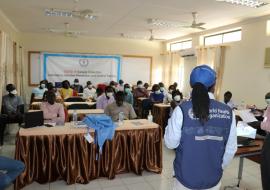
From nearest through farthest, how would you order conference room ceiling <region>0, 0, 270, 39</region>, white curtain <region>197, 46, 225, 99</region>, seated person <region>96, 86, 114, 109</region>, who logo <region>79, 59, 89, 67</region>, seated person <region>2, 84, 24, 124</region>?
1. conference room ceiling <region>0, 0, 270, 39</region>
2. seated person <region>96, 86, 114, 109</region>
3. seated person <region>2, 84, 24, 124</region>
4. white curtain <region>197, 46, 225, 99</region>
5. who logo <region>79, 59, 89, 67</region>

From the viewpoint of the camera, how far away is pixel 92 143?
10.7 feet

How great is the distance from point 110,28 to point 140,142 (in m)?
5.52

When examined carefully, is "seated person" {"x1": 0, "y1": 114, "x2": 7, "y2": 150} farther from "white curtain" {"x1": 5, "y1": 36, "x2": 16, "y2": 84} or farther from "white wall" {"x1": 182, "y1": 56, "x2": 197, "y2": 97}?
"white wall" {"x1": 182, "y1": 56, "x2": 197, "y2": 97}

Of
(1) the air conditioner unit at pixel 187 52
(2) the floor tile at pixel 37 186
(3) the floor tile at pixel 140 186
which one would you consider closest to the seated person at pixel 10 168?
Result: (2) the floor tile at pixel 37 186

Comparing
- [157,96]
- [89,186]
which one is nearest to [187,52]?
[157,96]

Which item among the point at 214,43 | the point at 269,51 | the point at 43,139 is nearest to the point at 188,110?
the point at 43,139

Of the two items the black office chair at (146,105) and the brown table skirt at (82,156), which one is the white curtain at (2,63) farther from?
the black office chair at (146,105)

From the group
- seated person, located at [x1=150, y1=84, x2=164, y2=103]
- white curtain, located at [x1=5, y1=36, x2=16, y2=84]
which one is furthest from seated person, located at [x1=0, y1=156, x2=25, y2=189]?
seated person, located at [x1=150, y1=84, x2=164, y2=103]

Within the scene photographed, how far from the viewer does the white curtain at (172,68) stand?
376 inches

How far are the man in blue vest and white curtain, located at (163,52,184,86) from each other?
7.96m

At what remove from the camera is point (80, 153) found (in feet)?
10.7

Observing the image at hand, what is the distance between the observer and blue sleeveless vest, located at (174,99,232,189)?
158cm

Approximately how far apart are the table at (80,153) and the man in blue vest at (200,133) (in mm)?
1853

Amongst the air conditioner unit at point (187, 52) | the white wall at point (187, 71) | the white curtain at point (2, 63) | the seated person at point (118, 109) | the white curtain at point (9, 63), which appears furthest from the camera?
the white wall at point (187, 71)
